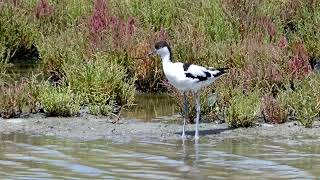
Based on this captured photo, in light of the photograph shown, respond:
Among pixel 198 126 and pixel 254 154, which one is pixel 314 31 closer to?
pixel 198 126

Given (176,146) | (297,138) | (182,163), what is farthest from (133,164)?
(297,138)

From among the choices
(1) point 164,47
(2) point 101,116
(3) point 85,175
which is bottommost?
(3) point 85,175

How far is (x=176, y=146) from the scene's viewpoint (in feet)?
30.0

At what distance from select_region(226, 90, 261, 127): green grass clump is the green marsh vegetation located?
0.01 meters

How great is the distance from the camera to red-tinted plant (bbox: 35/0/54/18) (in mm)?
16031

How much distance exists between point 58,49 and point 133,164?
17.6 ft

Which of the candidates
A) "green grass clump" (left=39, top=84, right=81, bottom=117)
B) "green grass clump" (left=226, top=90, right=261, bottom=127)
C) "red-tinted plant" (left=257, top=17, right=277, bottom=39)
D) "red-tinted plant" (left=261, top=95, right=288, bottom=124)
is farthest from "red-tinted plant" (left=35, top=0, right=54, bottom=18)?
"red-tinted plant" (left=261, top=95, right=288, bottom=124)

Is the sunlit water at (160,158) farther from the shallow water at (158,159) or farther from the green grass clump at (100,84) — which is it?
the green grass clump at (100,84)

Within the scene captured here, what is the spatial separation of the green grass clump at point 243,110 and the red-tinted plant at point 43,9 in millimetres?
6768

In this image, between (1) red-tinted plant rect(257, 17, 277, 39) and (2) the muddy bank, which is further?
(1) red-tinted plant rect(257, 17, 277, 39)

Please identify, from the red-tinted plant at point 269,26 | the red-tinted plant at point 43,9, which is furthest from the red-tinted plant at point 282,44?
the red-tinted plant at point 43,9

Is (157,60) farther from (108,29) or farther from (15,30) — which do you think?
(15,30)

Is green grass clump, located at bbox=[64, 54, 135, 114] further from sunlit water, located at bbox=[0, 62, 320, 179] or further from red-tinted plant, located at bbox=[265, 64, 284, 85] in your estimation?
Answer: red-tinted plant, located at bbox=[265, 64, 284, 85]

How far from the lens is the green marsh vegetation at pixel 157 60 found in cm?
1052
